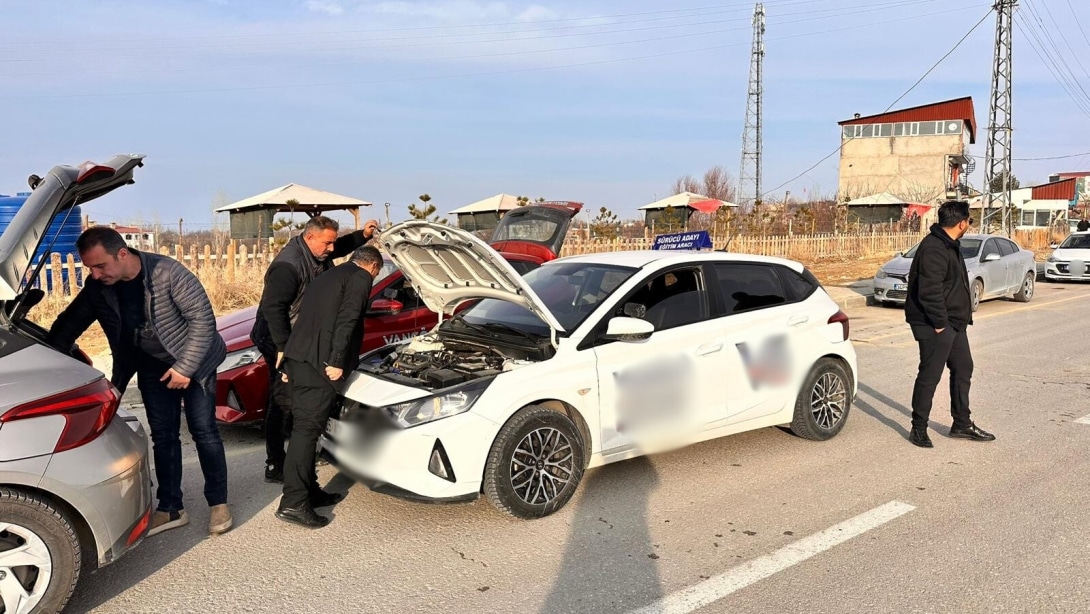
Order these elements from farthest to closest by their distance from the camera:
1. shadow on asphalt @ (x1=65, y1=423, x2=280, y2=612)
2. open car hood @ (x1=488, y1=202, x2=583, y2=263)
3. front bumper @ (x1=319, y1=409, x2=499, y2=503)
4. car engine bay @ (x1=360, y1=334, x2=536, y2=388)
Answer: open car hood @ (x1=488, y1=202, x2=583, y2=263), car engine bay @ (x1=360, y1=334, x2=536, y2=388), front bumper @ (x1=319, y1=409, x2=499, y2=503), shadow on asphalt @ (x1=65, y1=423, x2=280, y2=612)

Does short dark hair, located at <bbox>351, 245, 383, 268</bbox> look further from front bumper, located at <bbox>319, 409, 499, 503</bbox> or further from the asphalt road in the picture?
the asphalt road

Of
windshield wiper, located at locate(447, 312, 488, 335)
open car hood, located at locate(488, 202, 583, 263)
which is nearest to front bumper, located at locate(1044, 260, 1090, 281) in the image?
open car hood, located at locate(488, 202, 583, 263)

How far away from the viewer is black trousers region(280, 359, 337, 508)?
413 centimetres

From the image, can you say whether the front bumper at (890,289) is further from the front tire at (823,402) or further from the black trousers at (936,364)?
the front tire at (823,402)

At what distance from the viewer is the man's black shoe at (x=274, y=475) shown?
4.91m

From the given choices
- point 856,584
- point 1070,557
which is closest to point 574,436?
point 856,584

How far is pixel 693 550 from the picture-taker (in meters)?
3.87

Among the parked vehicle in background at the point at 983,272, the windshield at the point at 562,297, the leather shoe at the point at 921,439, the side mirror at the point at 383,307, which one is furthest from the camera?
the parked vehicle in background at the point at 983,272

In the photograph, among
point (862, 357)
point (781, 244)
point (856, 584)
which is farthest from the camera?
point (781, 244)

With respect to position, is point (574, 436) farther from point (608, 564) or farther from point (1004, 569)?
point (1004, 569)

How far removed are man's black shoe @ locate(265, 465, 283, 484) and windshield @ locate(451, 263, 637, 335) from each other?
1.61 m

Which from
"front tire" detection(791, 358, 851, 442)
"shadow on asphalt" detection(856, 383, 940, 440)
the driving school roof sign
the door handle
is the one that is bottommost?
"shadow on asphalt" detection(856, 383, 940, 440)

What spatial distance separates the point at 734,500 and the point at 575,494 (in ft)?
3.21

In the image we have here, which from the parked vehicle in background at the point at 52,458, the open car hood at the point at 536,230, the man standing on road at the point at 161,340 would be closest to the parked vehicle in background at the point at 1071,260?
the open car hood at the point at 536,230
